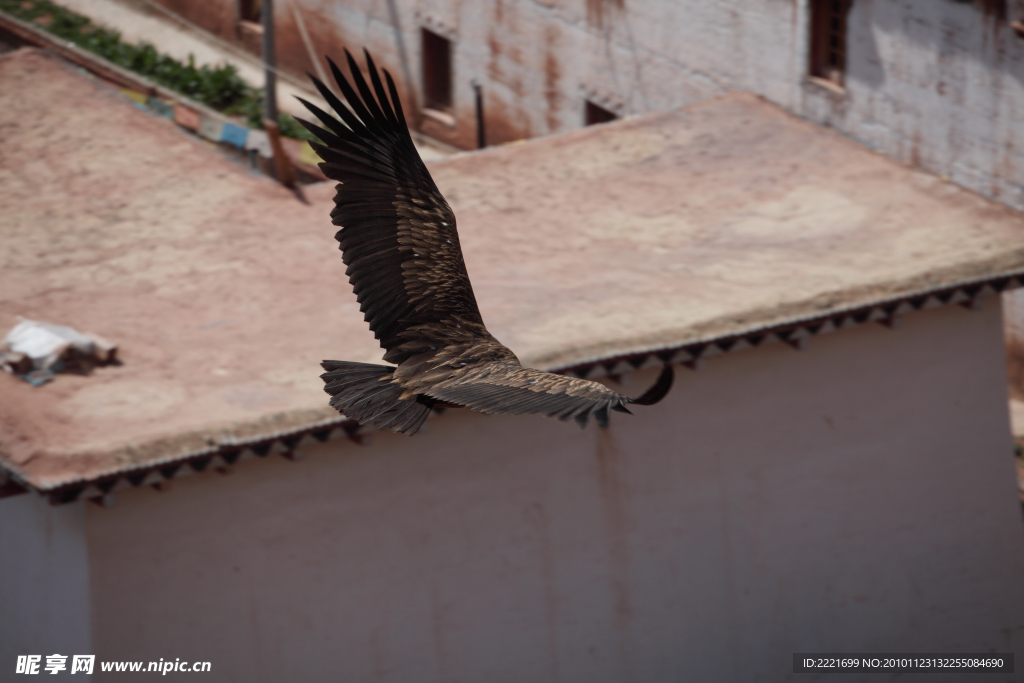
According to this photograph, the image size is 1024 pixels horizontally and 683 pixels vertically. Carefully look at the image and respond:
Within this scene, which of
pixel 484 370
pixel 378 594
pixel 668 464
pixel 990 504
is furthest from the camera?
pixel 990 504

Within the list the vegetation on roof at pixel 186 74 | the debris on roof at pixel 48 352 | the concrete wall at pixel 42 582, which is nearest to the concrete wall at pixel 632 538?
the concrete wall at pixel 42 582

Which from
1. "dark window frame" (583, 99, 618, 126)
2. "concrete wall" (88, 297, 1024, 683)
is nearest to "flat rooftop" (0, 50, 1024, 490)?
"concrete wall" (88, 297, 1024, 683)

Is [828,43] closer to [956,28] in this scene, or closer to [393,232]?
[956,28]

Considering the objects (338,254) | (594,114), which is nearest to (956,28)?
(594,114)

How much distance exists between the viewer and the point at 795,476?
12.2 m

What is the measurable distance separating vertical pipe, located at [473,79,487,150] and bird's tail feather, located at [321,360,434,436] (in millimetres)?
13207

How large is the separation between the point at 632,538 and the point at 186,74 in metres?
12.9

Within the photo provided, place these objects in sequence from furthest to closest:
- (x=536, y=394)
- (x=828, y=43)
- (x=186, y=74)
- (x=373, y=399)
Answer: (x=186, y=74) < (x=828, y=43) < (x=373, y=399) < (x=536, y=394)

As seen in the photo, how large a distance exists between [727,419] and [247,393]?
13.8ft

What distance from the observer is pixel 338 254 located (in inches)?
490

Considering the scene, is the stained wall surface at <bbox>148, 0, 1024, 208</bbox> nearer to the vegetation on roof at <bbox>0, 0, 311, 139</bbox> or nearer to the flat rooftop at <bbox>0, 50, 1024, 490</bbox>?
the flat rooftop at <bbox>0, 50, 1024, 490</bbox>

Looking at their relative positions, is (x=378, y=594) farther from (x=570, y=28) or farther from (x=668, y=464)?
(x=570, y=28)

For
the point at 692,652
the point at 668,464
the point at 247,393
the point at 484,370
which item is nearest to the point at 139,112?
the point at 247,393

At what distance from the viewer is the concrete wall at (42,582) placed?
31.9 ft
